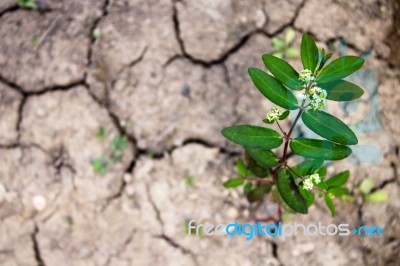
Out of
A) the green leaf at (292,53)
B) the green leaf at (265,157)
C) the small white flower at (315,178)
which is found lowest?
the green leaf at (265,157)

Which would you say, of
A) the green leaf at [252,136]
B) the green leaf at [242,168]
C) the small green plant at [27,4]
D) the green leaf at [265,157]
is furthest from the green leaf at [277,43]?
the small green plant at [27,4]

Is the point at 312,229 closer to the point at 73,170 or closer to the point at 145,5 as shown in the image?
the point at 73,170

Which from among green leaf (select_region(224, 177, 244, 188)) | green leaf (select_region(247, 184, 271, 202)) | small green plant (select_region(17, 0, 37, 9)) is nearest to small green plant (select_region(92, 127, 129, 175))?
green leaf (select_region(224, 177, 244, 188))

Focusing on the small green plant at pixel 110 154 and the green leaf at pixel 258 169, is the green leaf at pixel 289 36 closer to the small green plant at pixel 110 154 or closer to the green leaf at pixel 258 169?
the green leaf at pixel 258 169

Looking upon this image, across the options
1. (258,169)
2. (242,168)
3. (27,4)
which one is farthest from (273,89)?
(27,4)

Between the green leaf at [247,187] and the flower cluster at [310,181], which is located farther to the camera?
the green leaf at [247,187]
